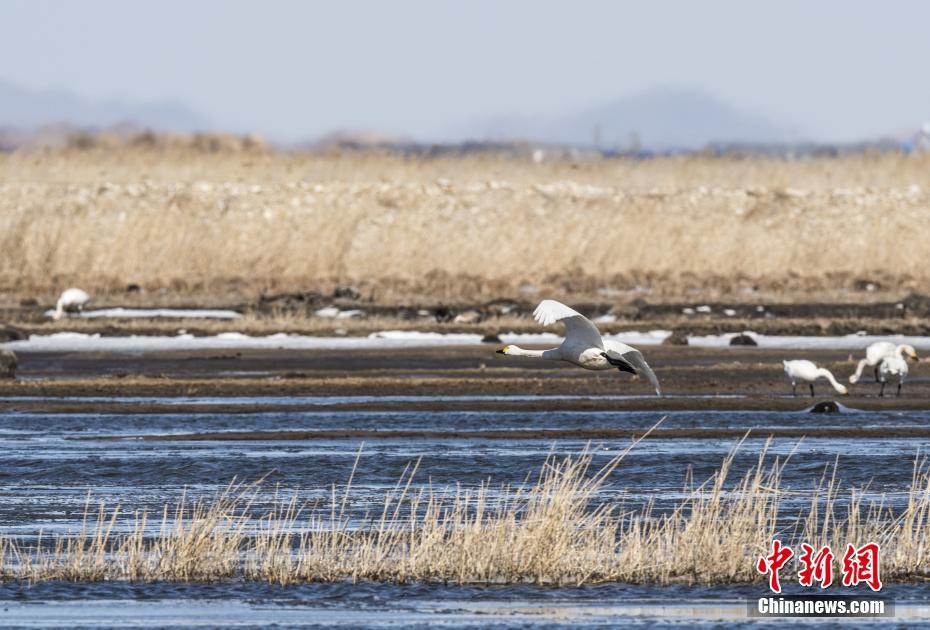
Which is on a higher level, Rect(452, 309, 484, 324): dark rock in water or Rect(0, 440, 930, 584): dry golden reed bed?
Rect(0, 440, 930, 584): dry golden reed bed

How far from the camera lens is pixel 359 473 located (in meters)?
18.1

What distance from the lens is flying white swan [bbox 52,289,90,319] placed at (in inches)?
1470

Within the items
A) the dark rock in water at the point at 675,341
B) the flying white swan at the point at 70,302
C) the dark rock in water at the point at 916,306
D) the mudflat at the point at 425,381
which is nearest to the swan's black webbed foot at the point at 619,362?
the mudflat at the point at 425,381

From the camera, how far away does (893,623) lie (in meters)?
11.2

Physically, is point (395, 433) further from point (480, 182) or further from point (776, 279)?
point (480, 182)

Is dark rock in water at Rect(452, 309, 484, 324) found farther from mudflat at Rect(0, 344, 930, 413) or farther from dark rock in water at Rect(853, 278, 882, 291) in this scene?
dark rock in water at Rect(853, 278, 882, 291)

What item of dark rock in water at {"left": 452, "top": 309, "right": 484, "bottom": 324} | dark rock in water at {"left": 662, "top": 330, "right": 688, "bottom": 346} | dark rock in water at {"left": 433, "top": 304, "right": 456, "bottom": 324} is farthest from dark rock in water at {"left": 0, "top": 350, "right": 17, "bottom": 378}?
dark rock in water at {"left": 662, "top": 330, "right": 688, "bottom": 346}

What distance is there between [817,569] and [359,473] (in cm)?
692

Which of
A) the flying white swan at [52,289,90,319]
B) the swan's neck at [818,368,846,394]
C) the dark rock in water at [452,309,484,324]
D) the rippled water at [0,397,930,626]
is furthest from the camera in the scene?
the flying white swan at [52,289,90,319]

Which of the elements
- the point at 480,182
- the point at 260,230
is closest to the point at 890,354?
the point at 260,230

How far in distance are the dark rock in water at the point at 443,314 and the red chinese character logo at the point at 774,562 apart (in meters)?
23.6

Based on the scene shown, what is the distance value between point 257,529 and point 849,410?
11322 millimetres

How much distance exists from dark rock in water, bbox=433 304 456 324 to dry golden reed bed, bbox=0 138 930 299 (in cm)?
349

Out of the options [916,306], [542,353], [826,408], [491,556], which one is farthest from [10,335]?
[491,556]
